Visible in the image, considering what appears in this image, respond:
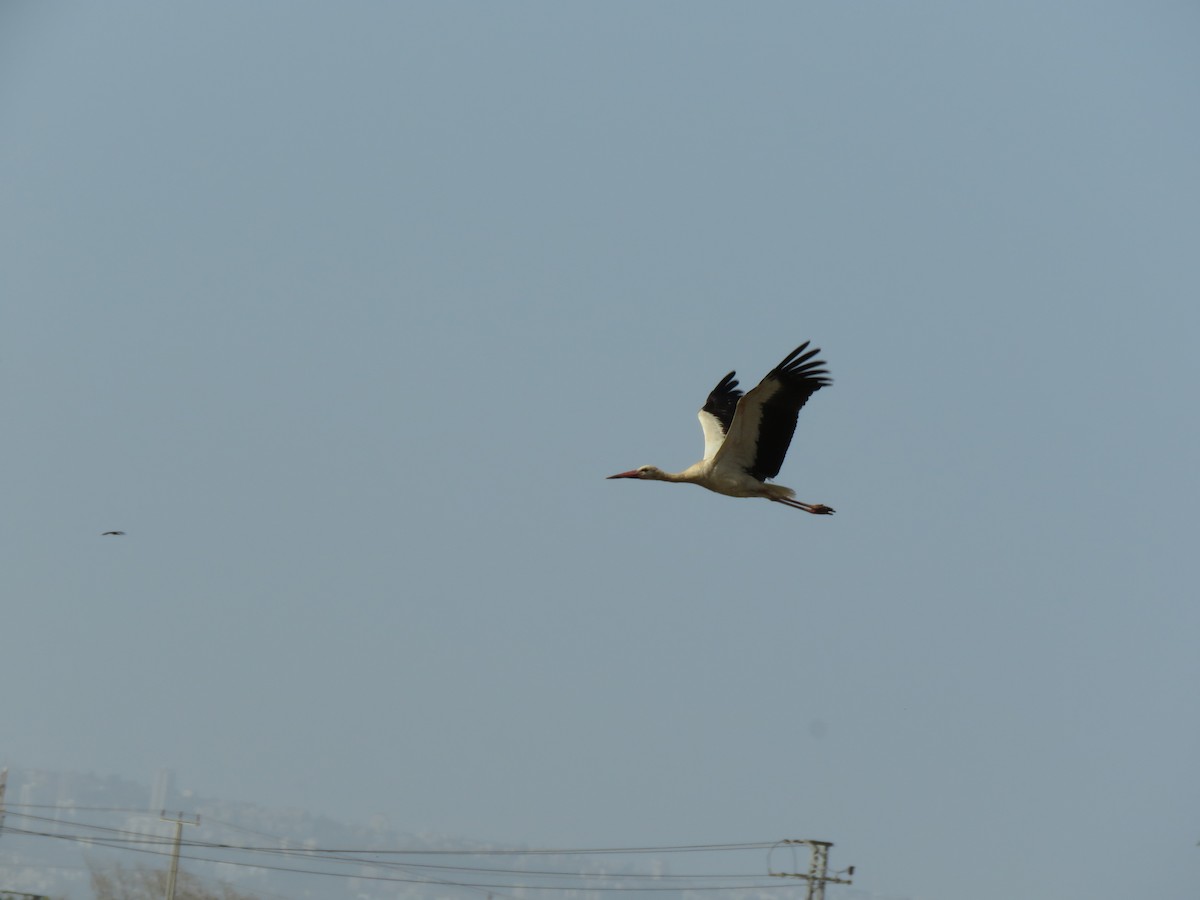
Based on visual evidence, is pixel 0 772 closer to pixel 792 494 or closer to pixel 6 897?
pixel 6 897

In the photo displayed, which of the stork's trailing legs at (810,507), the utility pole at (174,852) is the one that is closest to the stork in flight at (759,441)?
the stork's trailing legs at (810,507)

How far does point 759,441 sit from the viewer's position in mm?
24875

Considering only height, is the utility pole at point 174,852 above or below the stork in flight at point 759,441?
below

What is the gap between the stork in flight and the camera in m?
24.0

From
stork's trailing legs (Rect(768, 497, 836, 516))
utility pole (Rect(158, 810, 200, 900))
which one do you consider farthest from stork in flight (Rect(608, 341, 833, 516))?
utility pole (Rect(158, 810, 200, 900))

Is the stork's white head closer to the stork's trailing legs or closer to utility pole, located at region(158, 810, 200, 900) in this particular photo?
the stork's trailing legs

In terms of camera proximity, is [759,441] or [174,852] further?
[174,852]

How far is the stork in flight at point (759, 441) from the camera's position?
23953mm

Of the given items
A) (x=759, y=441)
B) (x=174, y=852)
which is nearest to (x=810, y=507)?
(x=759, y=441)

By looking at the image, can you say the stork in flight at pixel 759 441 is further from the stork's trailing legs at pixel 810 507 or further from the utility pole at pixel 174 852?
the utility pole at pixel 174 852

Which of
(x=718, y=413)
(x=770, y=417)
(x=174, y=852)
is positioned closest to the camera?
(x=770, y=417)

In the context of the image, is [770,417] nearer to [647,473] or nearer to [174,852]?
[647,473]

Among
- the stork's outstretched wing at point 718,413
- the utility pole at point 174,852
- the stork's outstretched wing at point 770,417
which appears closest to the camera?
the stork's outstretched wing at point 770,417

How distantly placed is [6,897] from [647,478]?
39.0 metres
